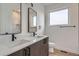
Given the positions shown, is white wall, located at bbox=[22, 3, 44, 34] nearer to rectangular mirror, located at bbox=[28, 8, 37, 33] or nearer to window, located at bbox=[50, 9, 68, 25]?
rectangular mirror, located at bbox=[28, 8, 37, 33]

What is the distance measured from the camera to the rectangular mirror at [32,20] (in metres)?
2.30

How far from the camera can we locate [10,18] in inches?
61.9

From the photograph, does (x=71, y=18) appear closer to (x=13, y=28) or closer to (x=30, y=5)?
(x=30, y=5)

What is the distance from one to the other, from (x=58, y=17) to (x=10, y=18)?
4.89ft

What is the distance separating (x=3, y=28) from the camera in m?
1.40

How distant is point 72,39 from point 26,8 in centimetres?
174

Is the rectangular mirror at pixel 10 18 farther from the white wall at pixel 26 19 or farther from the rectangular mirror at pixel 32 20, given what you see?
the rectangular mirror at pixel 32 20

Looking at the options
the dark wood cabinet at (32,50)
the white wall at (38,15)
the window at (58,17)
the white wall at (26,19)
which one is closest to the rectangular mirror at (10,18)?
the white wall at (26,19)

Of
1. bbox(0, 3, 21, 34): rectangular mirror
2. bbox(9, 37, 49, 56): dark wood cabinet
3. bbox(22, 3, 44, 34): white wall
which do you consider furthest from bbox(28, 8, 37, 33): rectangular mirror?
bbox(9, 37, 49, 56): dark wood cabinet

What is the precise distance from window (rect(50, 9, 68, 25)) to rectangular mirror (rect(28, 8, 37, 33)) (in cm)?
49

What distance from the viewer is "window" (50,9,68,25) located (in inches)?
105

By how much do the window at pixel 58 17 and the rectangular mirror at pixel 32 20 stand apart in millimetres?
488

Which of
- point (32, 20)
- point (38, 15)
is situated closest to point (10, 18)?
point (32, 20)

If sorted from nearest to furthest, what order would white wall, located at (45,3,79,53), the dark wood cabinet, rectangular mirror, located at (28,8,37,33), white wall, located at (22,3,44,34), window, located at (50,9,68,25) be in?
the dark wood cabinet
white wall, located at (22,3,44,34)
rectangular mirror, located at (28,8,37,33)
window, located at (50,9,68,25)
white wall, located at (45,3,79,53)
